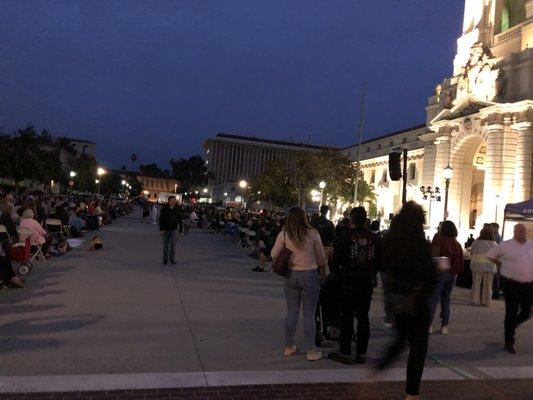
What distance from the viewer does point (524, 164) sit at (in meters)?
31.9

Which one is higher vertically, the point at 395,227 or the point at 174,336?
the point at 395,227

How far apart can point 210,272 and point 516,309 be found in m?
7.39

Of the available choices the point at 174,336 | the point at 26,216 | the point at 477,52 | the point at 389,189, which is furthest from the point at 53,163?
the point at 174,336

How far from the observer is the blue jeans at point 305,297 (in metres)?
6.04

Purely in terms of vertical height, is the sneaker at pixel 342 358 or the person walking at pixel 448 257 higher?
the person walking at pixel 448 257

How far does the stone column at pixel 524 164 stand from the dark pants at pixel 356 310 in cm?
2903

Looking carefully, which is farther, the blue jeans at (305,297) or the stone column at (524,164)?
the stone column at (524,164)

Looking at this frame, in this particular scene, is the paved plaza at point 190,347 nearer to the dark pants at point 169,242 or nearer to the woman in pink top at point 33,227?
the woman in pink top at point 33,227

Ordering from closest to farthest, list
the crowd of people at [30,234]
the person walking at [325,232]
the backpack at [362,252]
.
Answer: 1. the backpack at [362,252]
2. the crowd of people at [30,234]
3. the person walking at [325,232]

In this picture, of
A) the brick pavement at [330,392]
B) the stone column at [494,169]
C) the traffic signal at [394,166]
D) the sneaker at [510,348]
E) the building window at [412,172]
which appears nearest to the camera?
the brick pavement at [330,392]

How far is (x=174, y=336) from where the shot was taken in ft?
22.0

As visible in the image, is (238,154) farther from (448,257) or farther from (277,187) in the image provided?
(448,257)

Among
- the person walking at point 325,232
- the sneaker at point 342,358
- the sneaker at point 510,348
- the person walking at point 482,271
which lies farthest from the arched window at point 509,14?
the sneaker at point 342,358

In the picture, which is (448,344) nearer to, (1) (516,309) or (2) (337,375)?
(1) (516,309)
